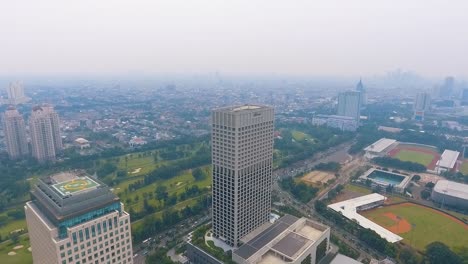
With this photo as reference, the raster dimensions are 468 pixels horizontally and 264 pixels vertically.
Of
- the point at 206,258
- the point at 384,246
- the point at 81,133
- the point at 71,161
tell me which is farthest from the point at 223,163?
the point at 81,133

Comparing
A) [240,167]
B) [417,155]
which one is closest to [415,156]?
[417,155]

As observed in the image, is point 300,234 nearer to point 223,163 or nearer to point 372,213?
point 223,163

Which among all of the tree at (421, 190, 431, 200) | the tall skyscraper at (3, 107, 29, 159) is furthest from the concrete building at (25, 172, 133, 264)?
the tall skyscraper at (3, 107, 29, 159)

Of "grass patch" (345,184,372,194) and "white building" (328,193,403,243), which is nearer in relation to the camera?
"white building" (328,193,403,243)

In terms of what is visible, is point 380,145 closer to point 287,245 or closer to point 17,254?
point 287,245

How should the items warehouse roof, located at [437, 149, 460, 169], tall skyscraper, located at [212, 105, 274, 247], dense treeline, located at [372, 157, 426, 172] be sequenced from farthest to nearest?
warehouse roof, located at [437, 149, 460, 169]
dense treeline, located at [372, 157, 426, 172]
tall skyscraper, located at [212, 105, 274, 247]

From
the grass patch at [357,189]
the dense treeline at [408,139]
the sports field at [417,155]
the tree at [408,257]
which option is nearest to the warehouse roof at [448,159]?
the sports field at [417,155]

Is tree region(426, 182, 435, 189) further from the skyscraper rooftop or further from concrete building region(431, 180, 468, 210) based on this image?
the skyscraper rooftop
